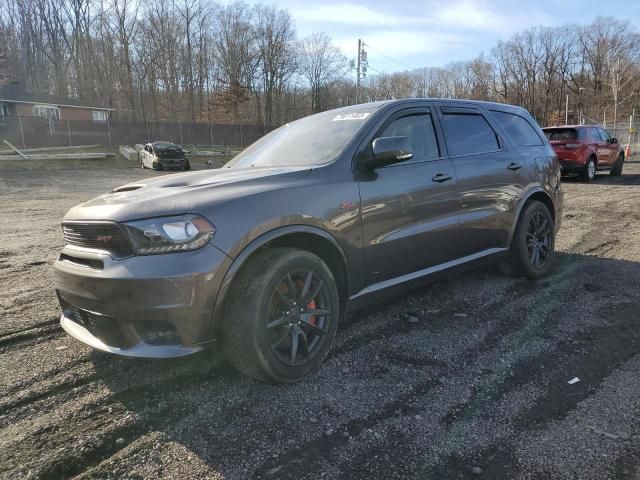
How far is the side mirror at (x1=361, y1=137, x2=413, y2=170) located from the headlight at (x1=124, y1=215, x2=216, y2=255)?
139cm

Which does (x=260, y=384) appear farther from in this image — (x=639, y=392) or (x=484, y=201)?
(x=484, y=201)

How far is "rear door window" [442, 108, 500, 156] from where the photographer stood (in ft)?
14.3

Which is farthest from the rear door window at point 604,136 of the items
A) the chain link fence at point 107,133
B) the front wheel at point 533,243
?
the chain link fence at point 107,133

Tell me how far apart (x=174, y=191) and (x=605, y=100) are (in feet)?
268

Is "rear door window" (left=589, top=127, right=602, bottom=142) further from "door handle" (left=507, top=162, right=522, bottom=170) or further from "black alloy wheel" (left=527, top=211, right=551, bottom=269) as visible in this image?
"door handle" (left=507, top=162, right=522, bottom=170)

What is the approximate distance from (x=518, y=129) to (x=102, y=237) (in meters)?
4.49

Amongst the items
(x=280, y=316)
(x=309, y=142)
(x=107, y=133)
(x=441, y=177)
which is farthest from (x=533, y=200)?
(x=107, y=133)

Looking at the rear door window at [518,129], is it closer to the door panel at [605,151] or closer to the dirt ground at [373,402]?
the dirt ground at [373,402]

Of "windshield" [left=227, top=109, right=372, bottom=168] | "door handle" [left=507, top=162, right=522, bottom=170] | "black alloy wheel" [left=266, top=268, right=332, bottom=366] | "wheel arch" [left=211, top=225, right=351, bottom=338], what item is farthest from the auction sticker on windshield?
"door handle" [left=507, top=162, right=522, bottom=170]

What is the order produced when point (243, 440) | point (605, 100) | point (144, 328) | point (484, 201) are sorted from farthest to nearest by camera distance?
point (605, 100)
point (484, 201)
point (144, 328)
point (243, 440)

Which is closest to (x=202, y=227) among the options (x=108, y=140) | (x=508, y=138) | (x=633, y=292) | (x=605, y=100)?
(x=508, y=138)

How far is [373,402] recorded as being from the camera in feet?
9.32

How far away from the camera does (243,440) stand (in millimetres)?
2494

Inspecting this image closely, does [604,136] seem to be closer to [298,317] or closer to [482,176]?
[482,176]
